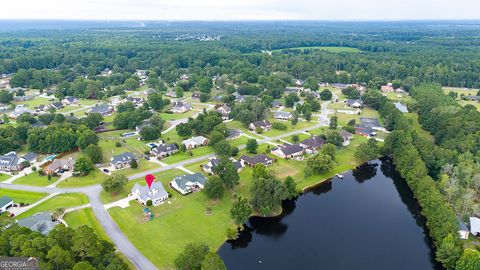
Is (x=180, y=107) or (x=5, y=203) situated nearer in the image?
(x=5, y=203)

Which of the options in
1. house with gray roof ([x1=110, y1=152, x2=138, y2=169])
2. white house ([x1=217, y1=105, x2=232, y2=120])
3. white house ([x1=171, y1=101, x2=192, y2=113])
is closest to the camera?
house with gray roof ([x1=110, y1=152, x2=138, y2=169])

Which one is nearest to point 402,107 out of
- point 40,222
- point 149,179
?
point 149,179

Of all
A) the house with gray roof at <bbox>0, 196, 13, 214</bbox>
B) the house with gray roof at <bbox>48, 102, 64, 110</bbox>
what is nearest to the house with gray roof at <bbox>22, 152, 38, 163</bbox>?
the house with gray roof at <bbox>0, 196, 13, 214</bbox>

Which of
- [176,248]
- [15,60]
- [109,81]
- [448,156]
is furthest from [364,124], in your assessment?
[15,60]

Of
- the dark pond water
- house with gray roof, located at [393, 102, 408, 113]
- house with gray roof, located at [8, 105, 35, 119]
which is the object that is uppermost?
house with gray roof, located at [393, 102, 408, 113]

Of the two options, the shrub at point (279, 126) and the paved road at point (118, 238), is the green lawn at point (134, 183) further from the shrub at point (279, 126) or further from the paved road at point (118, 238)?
the shrub at point (279, 126)

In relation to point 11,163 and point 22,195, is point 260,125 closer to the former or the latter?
point 22,195

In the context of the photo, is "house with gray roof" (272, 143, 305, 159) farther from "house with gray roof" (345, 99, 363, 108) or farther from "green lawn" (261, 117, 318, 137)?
"house with gray roof" (345, 99, 363, 108)
